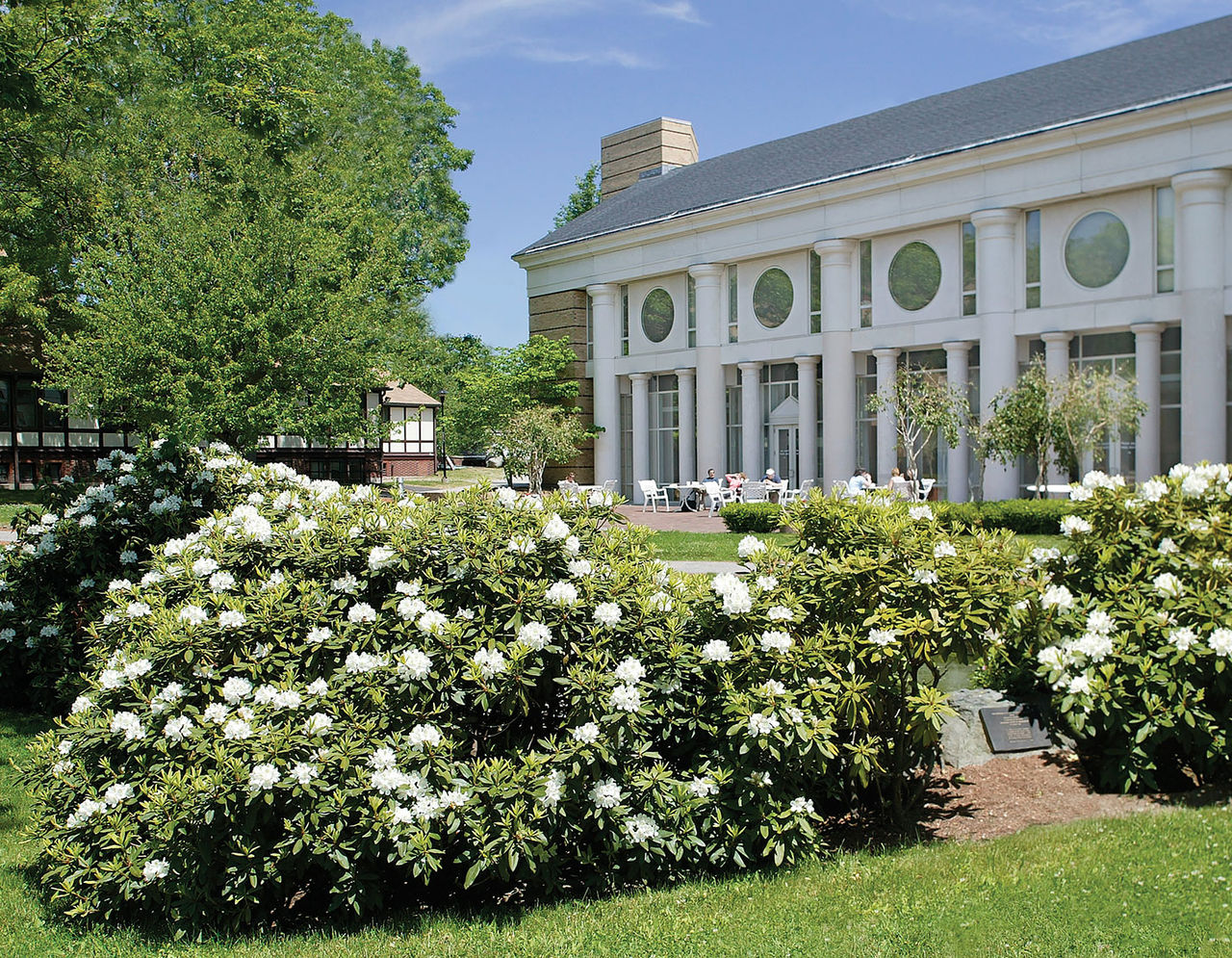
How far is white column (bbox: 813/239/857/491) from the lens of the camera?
1249 inches

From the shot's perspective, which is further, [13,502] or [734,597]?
[13,502]

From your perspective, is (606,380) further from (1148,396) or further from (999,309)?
(1148,396)

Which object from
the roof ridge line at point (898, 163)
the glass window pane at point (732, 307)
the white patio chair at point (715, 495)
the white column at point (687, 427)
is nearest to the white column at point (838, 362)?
the roof ridge line at point (898, 163)

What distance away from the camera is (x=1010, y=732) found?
666cm

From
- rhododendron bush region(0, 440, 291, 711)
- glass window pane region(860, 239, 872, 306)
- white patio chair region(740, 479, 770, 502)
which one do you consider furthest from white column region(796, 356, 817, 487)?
rhododendron bush region(0, 440, 291, 711)

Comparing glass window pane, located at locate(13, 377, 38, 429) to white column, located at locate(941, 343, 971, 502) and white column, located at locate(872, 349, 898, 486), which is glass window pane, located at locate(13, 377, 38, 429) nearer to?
white column, located at locate(872, 349, 898, 486)

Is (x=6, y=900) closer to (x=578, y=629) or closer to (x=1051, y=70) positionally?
(x=578, y=629)

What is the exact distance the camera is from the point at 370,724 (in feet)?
14.8

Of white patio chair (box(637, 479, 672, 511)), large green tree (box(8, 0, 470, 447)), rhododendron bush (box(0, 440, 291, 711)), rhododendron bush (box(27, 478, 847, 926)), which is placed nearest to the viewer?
rhododendron bush (box(27, 478, 847, 926))

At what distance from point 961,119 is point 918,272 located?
466cm

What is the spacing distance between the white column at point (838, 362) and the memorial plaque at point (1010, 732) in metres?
25.2

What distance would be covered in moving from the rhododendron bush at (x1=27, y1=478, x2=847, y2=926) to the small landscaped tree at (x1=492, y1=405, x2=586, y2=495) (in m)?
33.6

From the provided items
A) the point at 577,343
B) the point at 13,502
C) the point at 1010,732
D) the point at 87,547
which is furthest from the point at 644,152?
the point at 1010,732

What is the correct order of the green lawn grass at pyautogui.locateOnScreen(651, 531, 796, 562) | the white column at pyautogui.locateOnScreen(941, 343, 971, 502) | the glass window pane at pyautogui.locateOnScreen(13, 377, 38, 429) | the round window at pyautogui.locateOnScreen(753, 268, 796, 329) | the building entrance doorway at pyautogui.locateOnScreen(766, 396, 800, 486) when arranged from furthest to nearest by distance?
the glass window pane at pyautogui.locateOnScreen(13, 377, 38, 429) → the building entrance doorway at pyautogui.locateOnScreen(766, 396, 800, 486) → the round window at pyautogui.locateOnScreen(753, 268, 796, 329) → the white column at pyautogui.locateOnScreen(941, 343, 971, 502) → the green lawn grass at pyautogui.locateOnScreen(651, 531, 796, 562)
